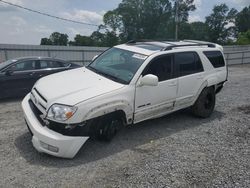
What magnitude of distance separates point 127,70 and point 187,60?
1.61 m

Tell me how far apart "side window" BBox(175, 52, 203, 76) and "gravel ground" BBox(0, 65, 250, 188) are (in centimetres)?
118

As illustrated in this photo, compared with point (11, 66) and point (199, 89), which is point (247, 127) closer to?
point (199, 89)

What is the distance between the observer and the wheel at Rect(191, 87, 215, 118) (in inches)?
234

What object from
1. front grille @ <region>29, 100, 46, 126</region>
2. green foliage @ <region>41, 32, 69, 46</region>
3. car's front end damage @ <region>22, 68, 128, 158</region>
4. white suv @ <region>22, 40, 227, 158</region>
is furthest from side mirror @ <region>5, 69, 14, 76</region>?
green foliage @ <region>41, 32, 69, 46</region>

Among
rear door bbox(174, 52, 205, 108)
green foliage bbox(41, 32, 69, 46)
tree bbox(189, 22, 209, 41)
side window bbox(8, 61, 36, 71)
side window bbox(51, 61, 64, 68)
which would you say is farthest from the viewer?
tree bbox(189, 22, 209, 41)

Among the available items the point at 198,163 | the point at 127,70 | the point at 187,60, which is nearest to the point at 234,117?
the point at 187,60

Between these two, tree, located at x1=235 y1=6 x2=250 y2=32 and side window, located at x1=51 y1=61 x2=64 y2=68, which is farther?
tree, located at x1=235 y1=6 x2=250 y2=32

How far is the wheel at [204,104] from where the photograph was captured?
5938mm

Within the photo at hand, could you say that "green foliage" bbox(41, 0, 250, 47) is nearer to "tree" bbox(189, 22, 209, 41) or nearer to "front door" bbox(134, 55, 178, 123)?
"tree" bbox(189, 22, 209, 41)

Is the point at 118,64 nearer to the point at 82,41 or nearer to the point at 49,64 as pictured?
the point at 49,64

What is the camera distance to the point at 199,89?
579 cm

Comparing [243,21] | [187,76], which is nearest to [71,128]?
[187,76]

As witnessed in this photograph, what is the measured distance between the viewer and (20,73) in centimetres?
769

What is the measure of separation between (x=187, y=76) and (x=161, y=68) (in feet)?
2.61
